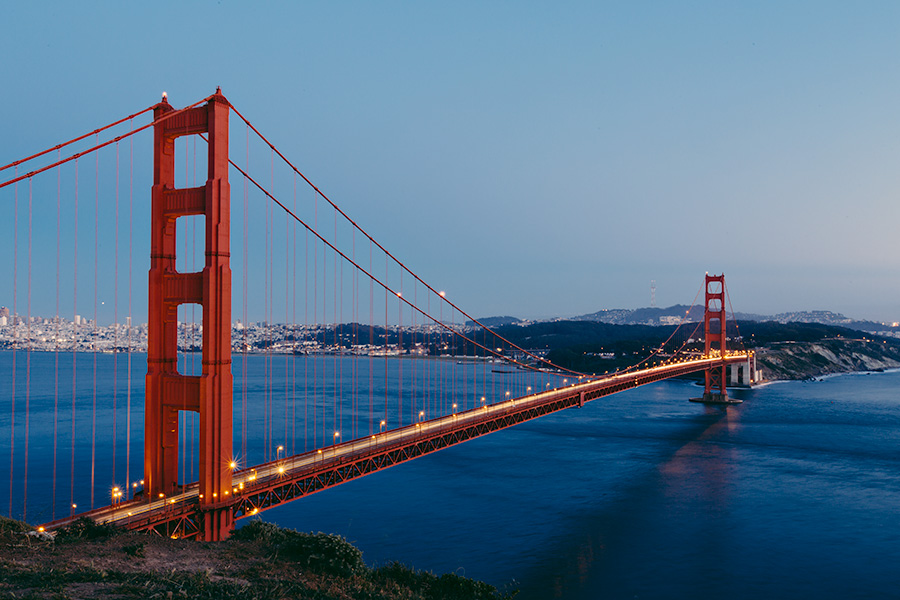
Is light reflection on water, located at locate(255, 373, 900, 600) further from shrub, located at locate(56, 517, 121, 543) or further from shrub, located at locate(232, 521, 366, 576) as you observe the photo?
shrub, located at locate(56, 517, 121, 543)

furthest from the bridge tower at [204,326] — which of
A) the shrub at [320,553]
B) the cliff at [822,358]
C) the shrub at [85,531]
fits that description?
the cliff at [822,358]

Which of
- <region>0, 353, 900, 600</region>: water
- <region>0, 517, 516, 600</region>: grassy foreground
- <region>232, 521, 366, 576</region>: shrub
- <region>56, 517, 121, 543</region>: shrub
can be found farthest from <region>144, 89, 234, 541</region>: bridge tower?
<region>0, 353, 900, 600</region>: water

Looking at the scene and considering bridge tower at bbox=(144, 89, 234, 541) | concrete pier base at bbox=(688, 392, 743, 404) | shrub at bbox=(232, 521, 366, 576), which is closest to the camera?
shrub at bbox=(232, 521, 366, 576)

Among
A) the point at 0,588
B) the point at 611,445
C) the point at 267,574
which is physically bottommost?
the point at 611,445

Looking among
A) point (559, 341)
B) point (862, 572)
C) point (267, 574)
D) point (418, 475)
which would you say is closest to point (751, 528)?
point (862, 572)

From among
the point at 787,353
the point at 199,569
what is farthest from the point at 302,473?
the point at 787,353

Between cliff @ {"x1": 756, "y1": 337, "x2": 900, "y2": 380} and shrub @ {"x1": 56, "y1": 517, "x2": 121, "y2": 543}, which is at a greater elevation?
shrub @ {"x1": 56, "y1": 517, "x2": 121, "y2": 543}

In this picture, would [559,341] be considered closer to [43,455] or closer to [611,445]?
[611,445]

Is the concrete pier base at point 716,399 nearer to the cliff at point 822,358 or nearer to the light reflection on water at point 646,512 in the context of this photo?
the light reflection on water at point 646,512
